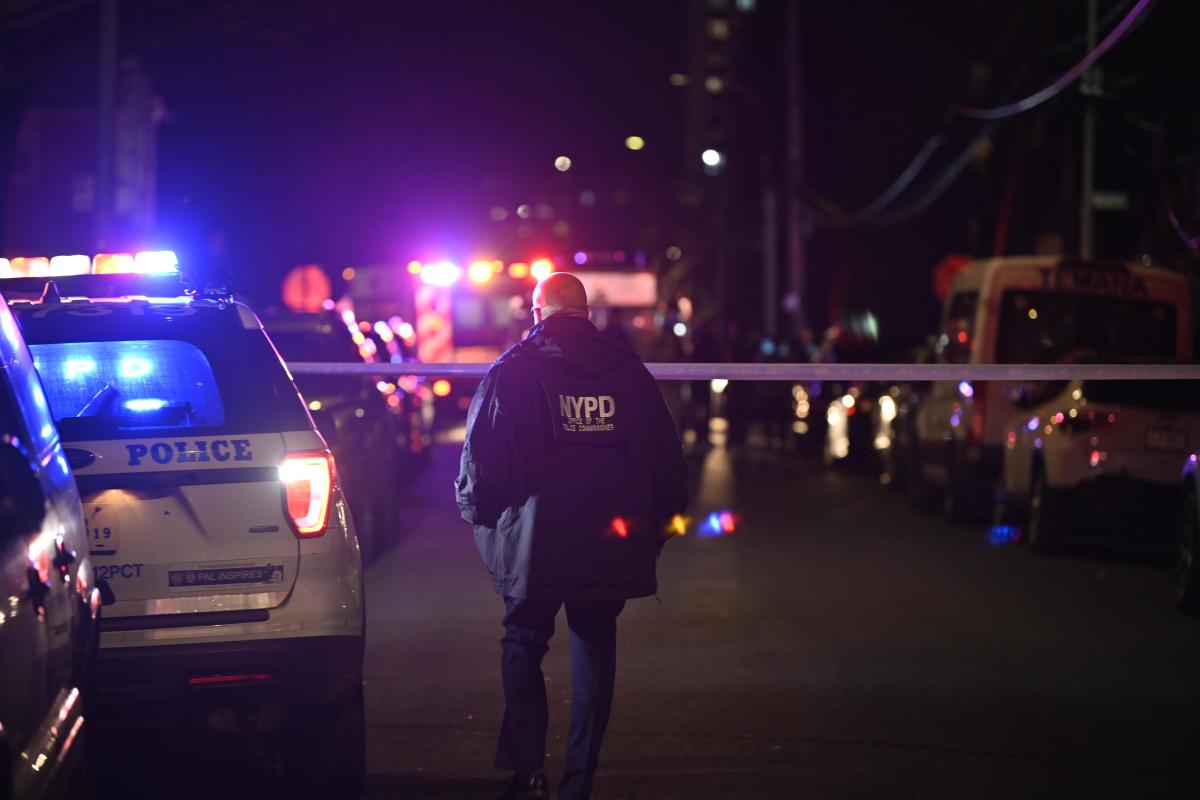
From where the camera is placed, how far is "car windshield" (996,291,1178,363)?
16875 millimetres

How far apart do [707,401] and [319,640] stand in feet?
77.2

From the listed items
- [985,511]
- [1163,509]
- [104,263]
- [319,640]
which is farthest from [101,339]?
[985,511]

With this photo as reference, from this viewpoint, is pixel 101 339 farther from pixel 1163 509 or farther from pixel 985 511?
pixel 985 511

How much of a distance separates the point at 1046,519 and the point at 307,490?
9.53 meters

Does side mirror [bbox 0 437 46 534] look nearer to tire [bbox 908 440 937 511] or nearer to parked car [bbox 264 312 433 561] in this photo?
parked car [bbox 264 312 433 561]

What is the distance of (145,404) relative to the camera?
657 cm

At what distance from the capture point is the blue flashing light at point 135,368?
6602mm

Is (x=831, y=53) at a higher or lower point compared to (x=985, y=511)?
higher

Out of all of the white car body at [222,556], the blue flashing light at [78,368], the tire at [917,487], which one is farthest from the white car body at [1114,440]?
the blue flashing light at [78,368]

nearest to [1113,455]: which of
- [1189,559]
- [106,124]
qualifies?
[1189,559]

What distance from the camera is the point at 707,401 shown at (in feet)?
97.0

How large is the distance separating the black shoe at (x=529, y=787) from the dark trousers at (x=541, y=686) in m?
0.02

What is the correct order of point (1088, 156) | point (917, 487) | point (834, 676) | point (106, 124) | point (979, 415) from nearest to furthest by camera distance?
point (834, 676), point (979, 415), point (917, 487), point (106, 124), point (1088, 156)

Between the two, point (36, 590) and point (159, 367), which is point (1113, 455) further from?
point (36, 590)
